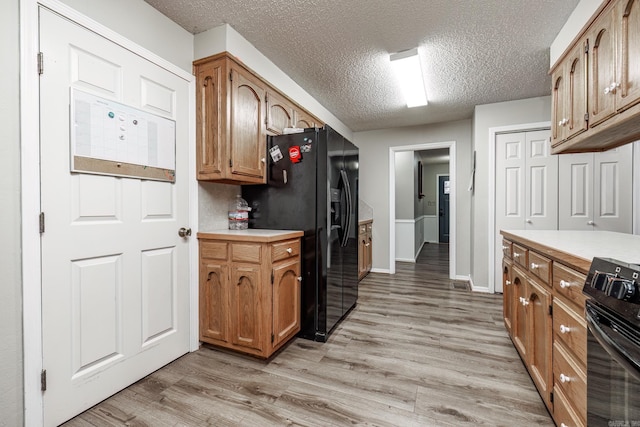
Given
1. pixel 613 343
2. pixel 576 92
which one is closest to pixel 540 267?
pixel 613 343

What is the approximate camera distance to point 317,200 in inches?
88.0

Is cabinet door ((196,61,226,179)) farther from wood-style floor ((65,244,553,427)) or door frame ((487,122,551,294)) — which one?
door frame ((487,122,551,294))

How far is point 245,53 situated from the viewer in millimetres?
2213

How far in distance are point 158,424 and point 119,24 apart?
A: 7.33ft

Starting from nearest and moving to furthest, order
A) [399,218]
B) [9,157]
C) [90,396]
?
[9,157] < [90,396] < [399,218]

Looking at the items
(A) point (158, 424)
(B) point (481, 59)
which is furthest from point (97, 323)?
(B) point (481, 59)

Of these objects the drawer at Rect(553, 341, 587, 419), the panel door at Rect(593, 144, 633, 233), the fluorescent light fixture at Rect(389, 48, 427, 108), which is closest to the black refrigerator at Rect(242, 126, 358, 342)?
the fluorescent light fixture at Rect(389, 48, 427, 108)

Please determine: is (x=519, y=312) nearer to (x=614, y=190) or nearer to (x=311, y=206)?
(x=311, y=206)

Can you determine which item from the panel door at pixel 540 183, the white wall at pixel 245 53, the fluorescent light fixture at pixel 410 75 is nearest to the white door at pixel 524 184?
the panel door at pixel 540 183

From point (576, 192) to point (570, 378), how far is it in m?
2.94

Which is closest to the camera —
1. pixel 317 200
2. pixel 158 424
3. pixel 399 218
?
pixel 158 424

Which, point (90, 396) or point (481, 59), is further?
point (481, 59)

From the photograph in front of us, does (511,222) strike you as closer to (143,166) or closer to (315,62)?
(315,62)

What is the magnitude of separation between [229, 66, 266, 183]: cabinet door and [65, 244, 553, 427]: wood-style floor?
1377 millimetres
